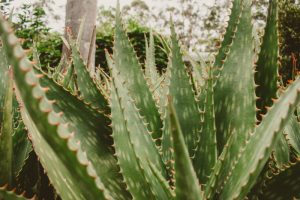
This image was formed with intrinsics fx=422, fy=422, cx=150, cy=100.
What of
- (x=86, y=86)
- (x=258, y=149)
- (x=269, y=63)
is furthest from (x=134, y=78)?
(x=258, y=149)

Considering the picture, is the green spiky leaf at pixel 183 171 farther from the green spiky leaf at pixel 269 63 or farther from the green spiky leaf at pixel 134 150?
the green spiky leaf at pixel 269 63

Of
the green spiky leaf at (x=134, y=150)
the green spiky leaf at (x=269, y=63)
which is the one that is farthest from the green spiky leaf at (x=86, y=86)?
the green spiky leaf at (x=269, y=63)

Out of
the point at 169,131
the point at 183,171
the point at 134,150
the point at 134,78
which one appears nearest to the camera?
the point at 183,171

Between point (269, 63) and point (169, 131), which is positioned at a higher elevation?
point (269, 63)

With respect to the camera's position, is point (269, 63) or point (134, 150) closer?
point (134, 150)

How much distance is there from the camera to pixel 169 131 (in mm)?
798

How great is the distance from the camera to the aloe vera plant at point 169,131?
20.6 inches

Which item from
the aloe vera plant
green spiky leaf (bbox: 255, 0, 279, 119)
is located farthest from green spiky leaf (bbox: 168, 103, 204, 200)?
green spiky leaf (bbox: 255, 0, 279, 119)

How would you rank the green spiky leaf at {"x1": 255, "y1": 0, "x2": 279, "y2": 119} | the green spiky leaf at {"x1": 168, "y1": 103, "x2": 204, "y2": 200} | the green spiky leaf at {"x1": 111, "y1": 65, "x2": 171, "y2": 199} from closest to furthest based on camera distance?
the green spiky leaf at {"x1": 168, "y1": 103, "x2": 204, "y2": 200} < the green spiky leaf at {"x1": 111, "y1": 65, "x2": 171, "y2": 199} < the green spiky leaf at {"x1": 255, "y1": 0, "x2": 279, "y2": 119}

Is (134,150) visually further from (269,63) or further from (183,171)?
(269,63)

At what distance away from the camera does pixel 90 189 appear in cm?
53

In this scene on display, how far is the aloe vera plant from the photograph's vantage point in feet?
1.72

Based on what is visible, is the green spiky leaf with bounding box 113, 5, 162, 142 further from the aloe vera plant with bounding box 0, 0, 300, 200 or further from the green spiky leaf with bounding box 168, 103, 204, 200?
the green spiky leaf with bounding box 168, 103, 204, 200

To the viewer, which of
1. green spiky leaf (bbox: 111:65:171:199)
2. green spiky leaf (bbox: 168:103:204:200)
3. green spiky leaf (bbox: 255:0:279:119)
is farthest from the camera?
green spiky leaf (bbox: 255:0:279:119)
